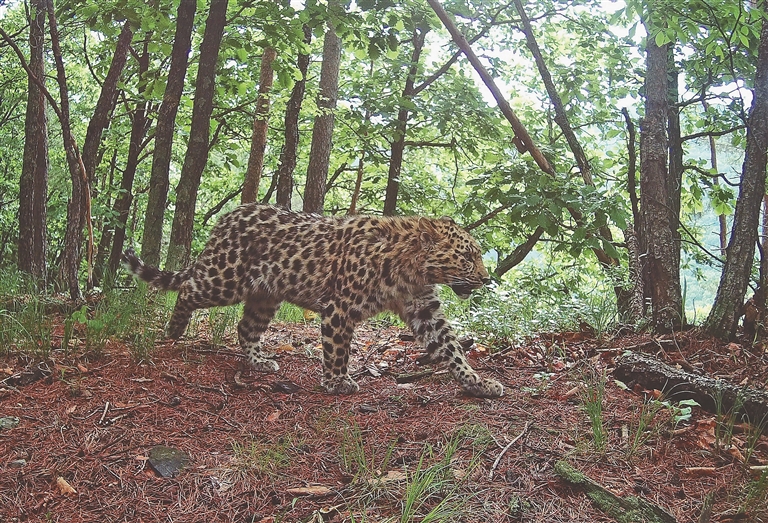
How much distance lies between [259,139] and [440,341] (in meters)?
7.63

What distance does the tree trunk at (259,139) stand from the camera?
11352mm

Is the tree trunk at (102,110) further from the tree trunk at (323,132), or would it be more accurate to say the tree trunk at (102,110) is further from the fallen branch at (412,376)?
the fallen branch at (412,376)

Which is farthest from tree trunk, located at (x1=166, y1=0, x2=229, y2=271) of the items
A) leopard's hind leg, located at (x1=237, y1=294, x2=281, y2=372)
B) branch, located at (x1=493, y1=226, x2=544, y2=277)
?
branch, located at (x1=493, y1=226, x2=544, y2=277)

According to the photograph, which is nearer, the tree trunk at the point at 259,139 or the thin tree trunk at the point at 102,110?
the thin tree trunk at the point at 102,110

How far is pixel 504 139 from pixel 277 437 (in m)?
9.48

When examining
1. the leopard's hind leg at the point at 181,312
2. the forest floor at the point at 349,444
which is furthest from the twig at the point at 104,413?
the leopard's hind leg at the point at 181,312

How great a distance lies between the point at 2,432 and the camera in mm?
3631

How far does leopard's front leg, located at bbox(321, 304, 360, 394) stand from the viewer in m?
4.92

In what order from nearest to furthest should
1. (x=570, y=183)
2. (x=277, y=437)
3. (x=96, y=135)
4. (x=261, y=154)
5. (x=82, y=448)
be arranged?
(x=82, y=448)
(x=277, y=437)
(x=570, y=183)
(x=96, y=135)
(x=261, y=154)

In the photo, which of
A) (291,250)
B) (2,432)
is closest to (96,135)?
(291,250)

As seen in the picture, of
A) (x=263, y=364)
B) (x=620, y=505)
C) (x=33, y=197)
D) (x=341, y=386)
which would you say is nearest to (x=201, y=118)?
(x=263, y=364)

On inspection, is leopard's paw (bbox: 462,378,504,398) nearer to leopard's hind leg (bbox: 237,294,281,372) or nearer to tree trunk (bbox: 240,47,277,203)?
leopard's hind leg (bbox: 237,294,281,372)

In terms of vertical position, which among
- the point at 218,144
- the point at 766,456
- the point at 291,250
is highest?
the point at 218,144

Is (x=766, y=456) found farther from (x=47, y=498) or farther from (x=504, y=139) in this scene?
(x=504, y=139)
